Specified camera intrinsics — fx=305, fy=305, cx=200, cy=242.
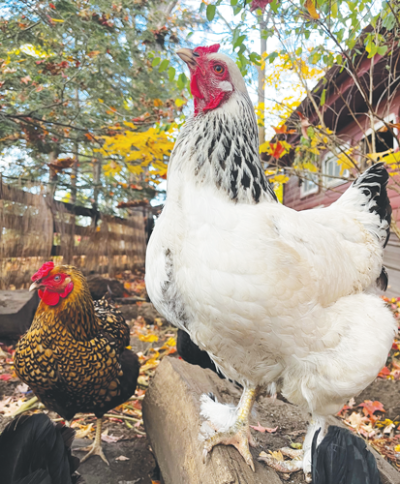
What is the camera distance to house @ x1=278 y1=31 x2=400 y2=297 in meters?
2.96

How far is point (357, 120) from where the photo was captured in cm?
339

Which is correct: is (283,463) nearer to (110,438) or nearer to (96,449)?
(96,449)

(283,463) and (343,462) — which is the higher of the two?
(343,462)

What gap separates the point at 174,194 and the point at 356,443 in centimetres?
123

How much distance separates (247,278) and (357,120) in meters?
3.11

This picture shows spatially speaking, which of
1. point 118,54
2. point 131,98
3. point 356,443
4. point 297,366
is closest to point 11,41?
point 118,54

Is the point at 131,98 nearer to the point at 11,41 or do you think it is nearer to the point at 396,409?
the point at 11,41

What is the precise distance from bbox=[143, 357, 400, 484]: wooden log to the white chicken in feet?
0.31

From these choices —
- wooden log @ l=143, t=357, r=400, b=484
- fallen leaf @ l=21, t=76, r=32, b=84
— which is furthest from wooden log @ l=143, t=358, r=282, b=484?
fallen leaf @ l=21, t=76, r=32, b=84

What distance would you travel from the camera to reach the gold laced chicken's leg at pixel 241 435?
1.48 meters

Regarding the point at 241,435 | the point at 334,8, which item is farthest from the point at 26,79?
the point at 241,435

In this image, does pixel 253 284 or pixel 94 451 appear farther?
pixel 94 451

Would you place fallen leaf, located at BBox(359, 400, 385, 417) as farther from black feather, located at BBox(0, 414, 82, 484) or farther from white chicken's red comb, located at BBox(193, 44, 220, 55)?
white chicken's red comb, located at BBox(193, 44, 220, 55)

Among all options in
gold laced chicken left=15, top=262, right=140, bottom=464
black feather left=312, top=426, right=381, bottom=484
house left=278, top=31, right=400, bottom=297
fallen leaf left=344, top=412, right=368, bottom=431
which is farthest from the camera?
house left=278, top=31, right=400, bottom=297
